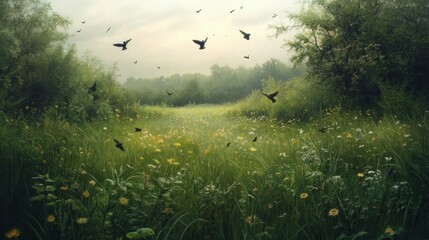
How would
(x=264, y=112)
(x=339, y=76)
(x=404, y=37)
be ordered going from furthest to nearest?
(x=264, y=112) < (x=339, y=76) < (x=404, y=37)

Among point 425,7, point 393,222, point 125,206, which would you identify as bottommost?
point 393,222

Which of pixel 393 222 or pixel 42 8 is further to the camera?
pixel 42 8

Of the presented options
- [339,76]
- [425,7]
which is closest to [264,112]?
[339,76]

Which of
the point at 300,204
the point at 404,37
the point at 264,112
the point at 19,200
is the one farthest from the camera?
the point at 264,112

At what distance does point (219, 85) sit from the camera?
55438 mm

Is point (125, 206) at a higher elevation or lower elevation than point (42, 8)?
lower

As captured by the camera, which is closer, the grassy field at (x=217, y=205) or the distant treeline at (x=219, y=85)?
the grassy field at (x=217, y=205)

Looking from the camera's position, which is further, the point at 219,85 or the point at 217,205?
the point at 219,85

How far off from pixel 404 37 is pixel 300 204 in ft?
41.6

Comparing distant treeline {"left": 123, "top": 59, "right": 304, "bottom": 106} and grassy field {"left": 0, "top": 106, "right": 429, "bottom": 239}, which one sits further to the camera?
distant treeline {"left": 123, "top": 59, "right": 304, "bottom": 106}

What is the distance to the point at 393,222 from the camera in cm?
285

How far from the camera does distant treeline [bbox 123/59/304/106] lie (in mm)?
46656

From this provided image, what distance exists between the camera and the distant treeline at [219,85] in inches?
1837

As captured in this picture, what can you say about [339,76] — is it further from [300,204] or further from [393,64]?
[300,204]
